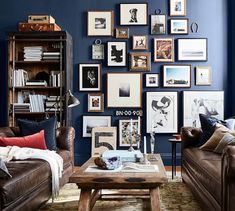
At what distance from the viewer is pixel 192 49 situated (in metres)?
6.07

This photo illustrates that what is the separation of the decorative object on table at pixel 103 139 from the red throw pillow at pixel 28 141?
1.85 m

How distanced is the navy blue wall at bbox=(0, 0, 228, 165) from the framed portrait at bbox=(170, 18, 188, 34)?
0.38ft

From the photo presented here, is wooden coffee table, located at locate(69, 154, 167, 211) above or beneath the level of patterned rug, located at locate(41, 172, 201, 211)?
above

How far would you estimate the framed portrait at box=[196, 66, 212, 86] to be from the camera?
604 centimetres

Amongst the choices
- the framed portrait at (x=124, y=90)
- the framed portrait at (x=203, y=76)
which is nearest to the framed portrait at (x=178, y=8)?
the framed portrait at (x=203, y=76)

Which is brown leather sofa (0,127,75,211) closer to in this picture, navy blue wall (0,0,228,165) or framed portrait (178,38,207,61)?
navy blue wall (0,0,228,165)

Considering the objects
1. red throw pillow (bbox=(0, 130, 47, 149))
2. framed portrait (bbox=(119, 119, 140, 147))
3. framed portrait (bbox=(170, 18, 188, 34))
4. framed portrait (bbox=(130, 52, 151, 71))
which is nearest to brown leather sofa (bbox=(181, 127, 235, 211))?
framed portrait (bbox=(119, 119, 140, 147))

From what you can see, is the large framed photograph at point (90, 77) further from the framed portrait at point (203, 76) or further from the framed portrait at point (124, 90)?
the framed portrait at point (203, 76)

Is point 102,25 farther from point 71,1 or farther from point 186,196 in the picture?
point 186,196

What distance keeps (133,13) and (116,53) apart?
28.1 inches

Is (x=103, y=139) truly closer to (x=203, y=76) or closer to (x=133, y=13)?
(x=203, y=76)

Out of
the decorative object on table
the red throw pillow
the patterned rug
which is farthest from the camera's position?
the decorative object on table

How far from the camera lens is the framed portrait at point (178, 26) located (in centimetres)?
607

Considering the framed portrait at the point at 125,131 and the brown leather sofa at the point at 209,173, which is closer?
the brown leather sofa at the point at 209,173
